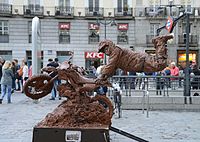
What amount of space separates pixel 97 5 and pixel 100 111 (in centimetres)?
3285

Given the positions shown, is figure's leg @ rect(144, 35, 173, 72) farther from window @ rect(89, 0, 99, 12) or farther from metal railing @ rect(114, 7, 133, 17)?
window @ rect(89, 0, 99, 12)

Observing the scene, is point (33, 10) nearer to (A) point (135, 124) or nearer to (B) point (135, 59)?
(A) point (135, 124)

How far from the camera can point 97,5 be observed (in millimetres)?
36875

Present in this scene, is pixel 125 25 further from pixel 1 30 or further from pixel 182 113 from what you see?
pixel 182 113

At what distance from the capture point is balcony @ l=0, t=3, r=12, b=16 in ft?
113

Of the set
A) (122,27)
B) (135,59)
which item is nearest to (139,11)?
(122,27)

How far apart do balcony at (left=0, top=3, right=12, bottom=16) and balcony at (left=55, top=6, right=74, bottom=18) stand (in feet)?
15.8

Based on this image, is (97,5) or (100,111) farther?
(97,5)

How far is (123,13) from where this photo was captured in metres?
36.9

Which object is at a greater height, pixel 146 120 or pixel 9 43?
pixel 9 43

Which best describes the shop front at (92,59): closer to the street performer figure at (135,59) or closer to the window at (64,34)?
the window at (64,34)

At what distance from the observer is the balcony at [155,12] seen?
36125mm

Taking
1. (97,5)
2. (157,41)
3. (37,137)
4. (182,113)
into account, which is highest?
(97,5)

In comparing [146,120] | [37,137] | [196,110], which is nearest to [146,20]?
[196,110]
